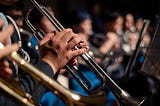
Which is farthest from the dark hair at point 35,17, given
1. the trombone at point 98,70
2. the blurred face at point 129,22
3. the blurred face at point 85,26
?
the blurred face at point 129,22

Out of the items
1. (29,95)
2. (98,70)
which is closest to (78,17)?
(98,70)

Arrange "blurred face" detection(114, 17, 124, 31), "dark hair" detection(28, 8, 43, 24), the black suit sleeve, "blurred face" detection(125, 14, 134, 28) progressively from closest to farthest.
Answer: the black suit sleeve → "dark hair" detection(28, 8, 43, 24) → "blurred face" detection(114, 17, 124, 31) → "blurred face" detection(125, 14, 134, 28)

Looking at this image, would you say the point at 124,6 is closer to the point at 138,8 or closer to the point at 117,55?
the point at 138,8

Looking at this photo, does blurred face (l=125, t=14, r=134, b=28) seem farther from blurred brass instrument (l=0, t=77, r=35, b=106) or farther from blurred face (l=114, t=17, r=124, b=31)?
blurred brass instrument (l=0, t=77, r=35, b=106)

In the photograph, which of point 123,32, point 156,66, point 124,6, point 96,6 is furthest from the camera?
point 124,6

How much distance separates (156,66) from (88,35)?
9.13 ft

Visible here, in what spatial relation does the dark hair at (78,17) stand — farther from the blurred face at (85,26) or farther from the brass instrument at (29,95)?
the brass instrument at (29,95)

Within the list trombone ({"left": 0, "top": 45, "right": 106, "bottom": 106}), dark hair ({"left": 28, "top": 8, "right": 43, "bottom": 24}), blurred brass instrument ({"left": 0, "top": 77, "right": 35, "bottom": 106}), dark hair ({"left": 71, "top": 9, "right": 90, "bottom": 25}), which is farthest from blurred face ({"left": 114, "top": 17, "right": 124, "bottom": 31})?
blurred brass instrument ({"left": 0, "top": 77, "right": 35, "bottom": 106})

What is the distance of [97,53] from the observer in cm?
483

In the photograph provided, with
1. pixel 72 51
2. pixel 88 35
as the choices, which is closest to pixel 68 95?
pixel 72 51

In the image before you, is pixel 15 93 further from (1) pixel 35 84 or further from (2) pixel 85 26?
(2) pixel 85 26

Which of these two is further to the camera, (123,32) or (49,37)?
(123,32)

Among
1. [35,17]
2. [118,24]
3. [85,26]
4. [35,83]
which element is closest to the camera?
[35,83]

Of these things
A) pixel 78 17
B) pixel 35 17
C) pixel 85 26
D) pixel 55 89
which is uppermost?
pixel 78 17
